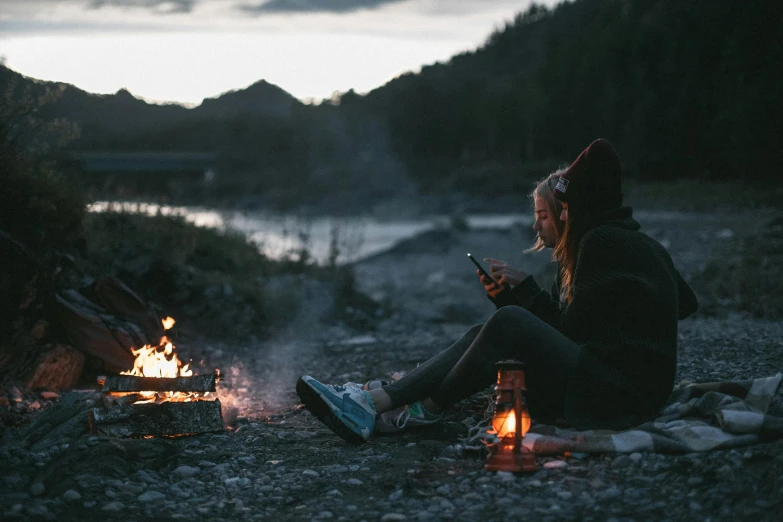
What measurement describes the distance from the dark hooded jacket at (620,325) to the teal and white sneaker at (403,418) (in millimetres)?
1034

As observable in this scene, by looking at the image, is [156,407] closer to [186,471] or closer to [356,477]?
[186,471]

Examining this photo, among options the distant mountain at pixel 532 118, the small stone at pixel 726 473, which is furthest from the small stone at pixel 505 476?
the distant mountain at pixel 532 118

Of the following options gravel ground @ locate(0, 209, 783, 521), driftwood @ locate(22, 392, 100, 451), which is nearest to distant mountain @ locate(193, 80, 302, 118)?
driftwood @ locate(22, 392, 100, 451)

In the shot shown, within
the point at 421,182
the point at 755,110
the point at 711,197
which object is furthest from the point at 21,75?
the point at 421,182

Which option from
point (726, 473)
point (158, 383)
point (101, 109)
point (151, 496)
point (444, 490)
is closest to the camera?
point (726, 473)

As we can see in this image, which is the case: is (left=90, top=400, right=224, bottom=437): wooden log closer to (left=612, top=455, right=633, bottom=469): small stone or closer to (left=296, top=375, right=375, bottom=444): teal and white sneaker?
(left=296, top=375, right=375, bottom=444): teal and white sneaker

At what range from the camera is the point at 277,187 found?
70625mm

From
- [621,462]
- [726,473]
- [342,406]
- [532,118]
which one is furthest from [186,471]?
[532,118]

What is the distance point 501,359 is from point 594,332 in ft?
1.75

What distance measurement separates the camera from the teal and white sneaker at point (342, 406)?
4555 mm

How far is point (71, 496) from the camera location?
3.90m

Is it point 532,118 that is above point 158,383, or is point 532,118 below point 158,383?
above

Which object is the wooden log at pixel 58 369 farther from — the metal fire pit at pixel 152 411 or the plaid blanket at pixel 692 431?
the plaid blanket at pixel 692 431

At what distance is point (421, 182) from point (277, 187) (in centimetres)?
1313
